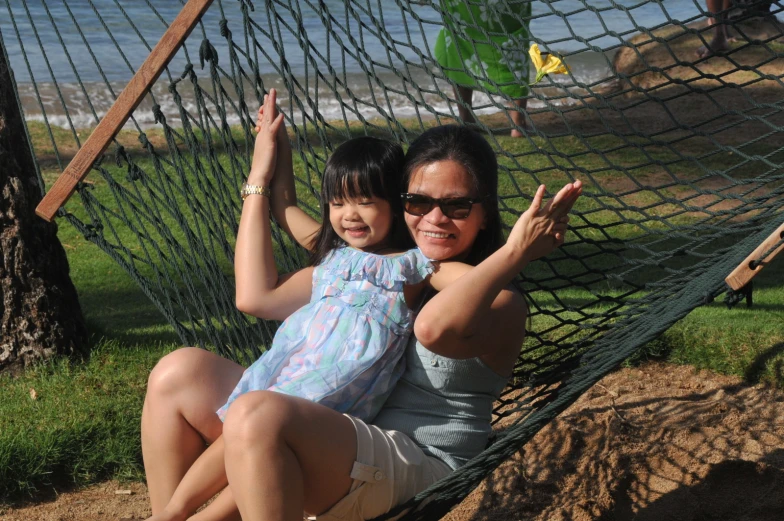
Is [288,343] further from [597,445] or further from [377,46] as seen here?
[377,46]

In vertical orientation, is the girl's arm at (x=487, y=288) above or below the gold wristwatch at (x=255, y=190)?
above

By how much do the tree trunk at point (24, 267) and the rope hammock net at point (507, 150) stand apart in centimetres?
14

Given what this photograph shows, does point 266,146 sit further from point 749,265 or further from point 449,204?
point 749,265

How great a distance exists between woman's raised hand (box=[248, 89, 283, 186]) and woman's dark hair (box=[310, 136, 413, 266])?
20 cm

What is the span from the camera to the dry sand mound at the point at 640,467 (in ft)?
8.02

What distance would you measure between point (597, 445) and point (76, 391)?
5.11ft

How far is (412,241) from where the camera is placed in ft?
6.29

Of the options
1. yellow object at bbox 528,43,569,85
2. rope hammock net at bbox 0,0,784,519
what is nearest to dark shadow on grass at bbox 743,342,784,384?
rope hammock net at bbox 0,0,784,519

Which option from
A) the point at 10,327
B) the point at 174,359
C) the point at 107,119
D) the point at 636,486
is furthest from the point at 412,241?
the point at 10,327

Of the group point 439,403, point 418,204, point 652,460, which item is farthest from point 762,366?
point 418,204

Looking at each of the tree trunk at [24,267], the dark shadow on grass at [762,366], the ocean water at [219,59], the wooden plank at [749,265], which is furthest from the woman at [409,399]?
the ocean water at [219,59]

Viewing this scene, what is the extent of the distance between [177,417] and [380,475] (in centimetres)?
44

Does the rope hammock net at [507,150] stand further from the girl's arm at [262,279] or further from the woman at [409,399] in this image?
the girl's arm at [262,279]

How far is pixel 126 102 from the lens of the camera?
93.0 inches
